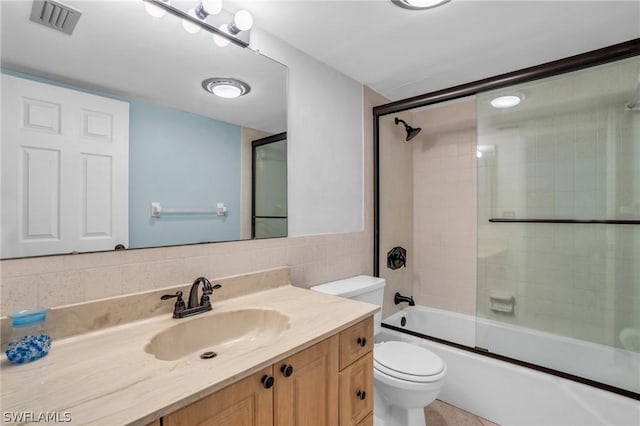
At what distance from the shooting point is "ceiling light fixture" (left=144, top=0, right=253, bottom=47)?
1.16 meters

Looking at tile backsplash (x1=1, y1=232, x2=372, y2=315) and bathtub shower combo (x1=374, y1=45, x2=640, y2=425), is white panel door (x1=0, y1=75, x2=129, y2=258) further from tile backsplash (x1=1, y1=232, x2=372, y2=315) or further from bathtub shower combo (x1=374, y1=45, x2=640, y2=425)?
bathtub shower combo (x1=374, y1=45, x2=640, y2=425)

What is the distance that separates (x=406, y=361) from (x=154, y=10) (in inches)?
79.2

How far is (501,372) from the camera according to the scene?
5.78 ft

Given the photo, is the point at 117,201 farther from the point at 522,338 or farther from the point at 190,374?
the point at 522,338

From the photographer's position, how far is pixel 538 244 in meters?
2.11

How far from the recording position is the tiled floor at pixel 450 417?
1.76 meters

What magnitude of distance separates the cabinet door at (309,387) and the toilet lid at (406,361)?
60 centimetres

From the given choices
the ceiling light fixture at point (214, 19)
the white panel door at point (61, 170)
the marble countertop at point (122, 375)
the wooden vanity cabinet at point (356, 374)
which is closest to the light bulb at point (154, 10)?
the ceiling light fixture at point (214, 19)

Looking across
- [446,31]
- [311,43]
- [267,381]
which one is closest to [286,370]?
[267,381]

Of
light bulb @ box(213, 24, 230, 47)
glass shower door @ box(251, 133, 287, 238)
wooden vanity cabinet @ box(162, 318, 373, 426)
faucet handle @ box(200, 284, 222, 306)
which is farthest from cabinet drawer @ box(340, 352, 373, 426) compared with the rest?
light bulb @ box(213, 24, 230, 47)

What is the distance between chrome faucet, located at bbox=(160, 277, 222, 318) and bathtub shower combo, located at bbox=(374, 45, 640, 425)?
4.76 ft

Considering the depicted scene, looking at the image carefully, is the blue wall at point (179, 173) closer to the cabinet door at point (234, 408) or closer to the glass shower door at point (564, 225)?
the cabinet door at point (234, 408)

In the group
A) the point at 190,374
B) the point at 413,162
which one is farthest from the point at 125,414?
the point at 413,162

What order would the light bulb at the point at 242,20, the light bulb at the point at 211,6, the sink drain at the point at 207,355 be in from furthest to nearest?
the light bulb at the point at 242,20
the light bulb at the point at 211,6
the sink drain at the point at 207,355
